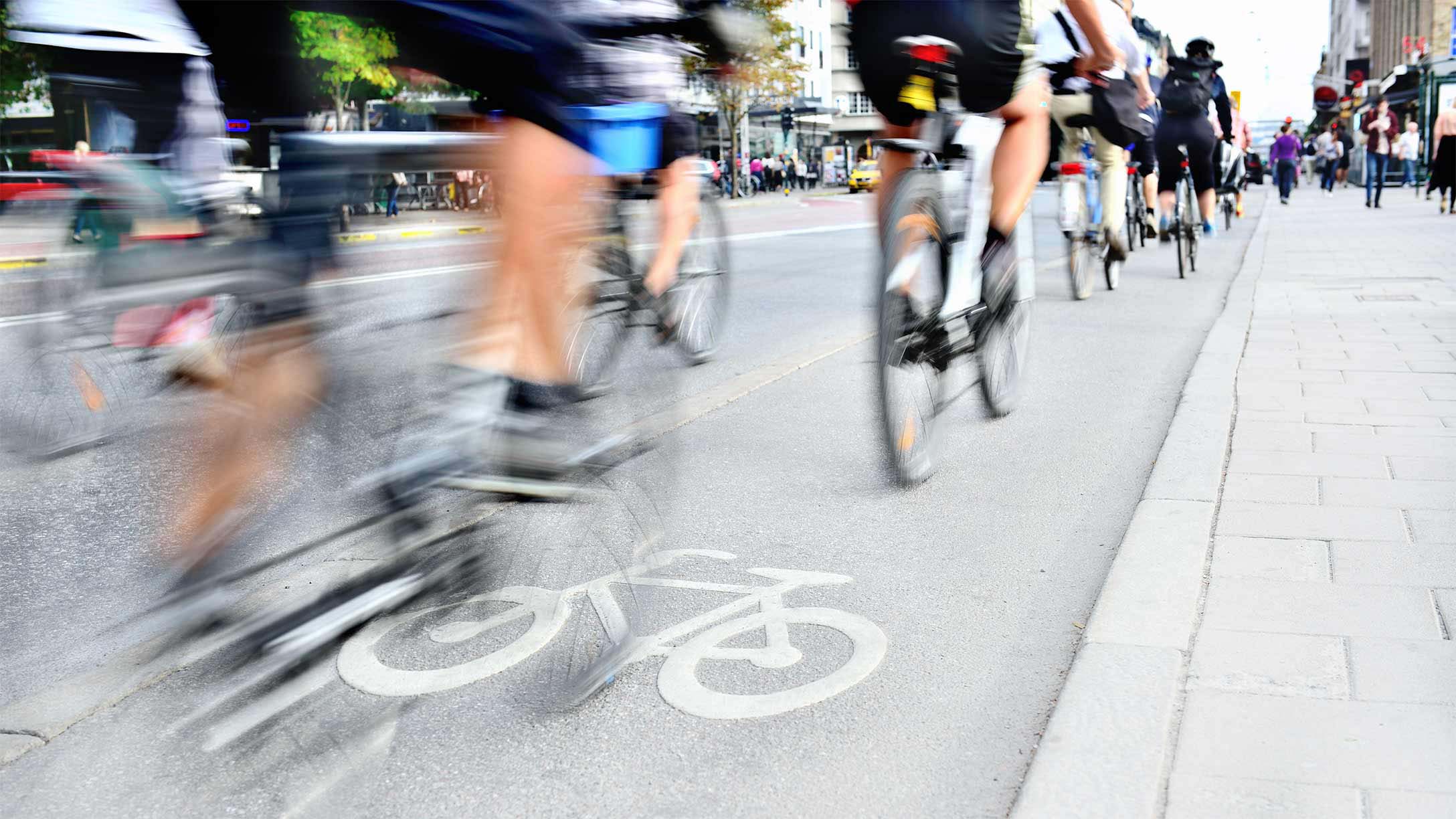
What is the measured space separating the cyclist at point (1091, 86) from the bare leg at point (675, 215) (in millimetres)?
1342

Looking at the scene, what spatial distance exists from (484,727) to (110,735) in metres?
0.64

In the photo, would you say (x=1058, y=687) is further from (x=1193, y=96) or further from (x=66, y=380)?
(x=1193, y=96)

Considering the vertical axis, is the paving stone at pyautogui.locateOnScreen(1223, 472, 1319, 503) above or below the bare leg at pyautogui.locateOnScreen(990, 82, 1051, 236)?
below

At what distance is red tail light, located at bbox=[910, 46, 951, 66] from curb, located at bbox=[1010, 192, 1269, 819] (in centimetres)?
131

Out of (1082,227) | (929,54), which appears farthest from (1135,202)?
(929,54)

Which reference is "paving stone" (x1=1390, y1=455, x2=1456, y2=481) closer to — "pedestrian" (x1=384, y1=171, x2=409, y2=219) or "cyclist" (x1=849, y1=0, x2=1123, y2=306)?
"cyclist" (x1=849, y1=0, x2=1123, y2=306)

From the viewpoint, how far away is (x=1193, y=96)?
1022cm

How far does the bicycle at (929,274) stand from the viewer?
3.55 metres

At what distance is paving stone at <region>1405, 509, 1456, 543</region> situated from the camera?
3.16m

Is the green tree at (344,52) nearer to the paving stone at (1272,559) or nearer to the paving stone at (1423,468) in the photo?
the paving stone at (1272,559)

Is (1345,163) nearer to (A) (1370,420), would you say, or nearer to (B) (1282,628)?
(A) (1370,420)

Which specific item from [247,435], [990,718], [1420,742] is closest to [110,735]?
[247,435]

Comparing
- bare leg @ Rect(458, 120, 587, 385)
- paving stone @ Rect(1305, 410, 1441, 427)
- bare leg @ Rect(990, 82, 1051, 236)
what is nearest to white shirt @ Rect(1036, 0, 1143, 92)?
bare leg @ Rect(990, 82, 1051, 236)

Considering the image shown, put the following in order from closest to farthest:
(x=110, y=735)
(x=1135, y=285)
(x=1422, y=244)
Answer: (x=110, y=735) → (x=1135, y=285) → (x=1422, y=244)
